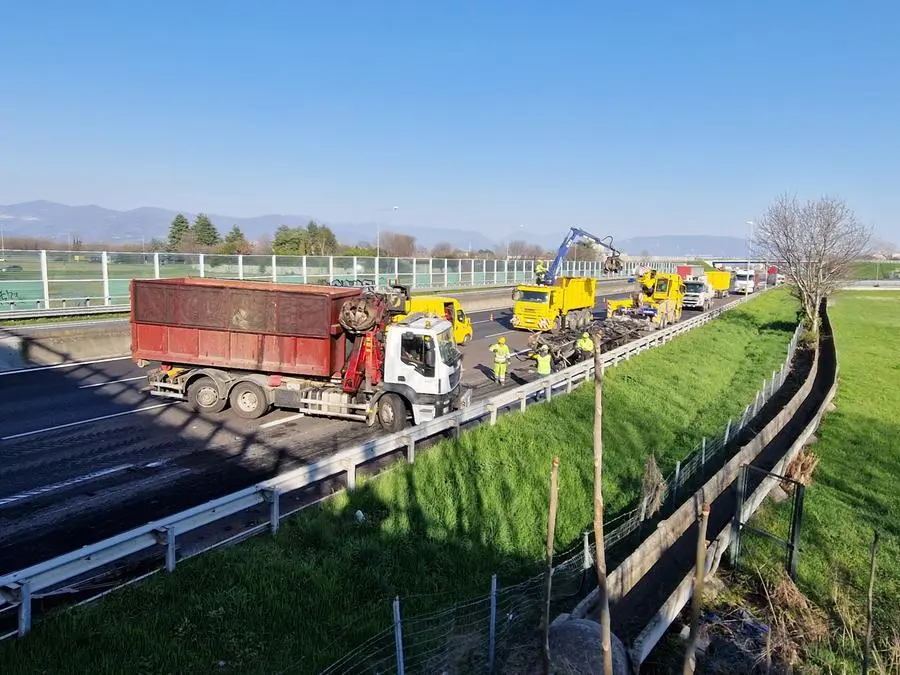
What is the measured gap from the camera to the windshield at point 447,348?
12.9 meters

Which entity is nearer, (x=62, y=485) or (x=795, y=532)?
(x=795, y=532)

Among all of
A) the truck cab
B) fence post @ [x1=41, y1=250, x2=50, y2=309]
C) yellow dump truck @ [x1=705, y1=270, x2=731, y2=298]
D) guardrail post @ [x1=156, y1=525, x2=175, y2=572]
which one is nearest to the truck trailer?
the truck cab

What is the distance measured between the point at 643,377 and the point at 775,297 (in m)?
52.5

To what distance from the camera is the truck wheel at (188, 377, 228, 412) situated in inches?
545

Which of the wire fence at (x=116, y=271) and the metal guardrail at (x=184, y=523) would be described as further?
the wire fence at (x=116, y=271)

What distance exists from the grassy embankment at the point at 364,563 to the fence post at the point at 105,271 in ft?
63.3

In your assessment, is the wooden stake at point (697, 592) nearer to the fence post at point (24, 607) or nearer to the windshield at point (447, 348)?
the fence post at point (24, 607)

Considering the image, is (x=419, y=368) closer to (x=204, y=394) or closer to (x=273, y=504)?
(x=204, y=394)

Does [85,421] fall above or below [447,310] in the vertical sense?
below

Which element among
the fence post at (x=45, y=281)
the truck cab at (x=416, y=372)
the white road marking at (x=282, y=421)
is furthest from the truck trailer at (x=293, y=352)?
the fence post at (x=45, y=281)

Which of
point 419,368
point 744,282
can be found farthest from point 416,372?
point 744,282

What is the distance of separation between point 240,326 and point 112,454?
3.72 m

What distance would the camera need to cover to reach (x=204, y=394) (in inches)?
547

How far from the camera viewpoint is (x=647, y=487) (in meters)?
9.32
